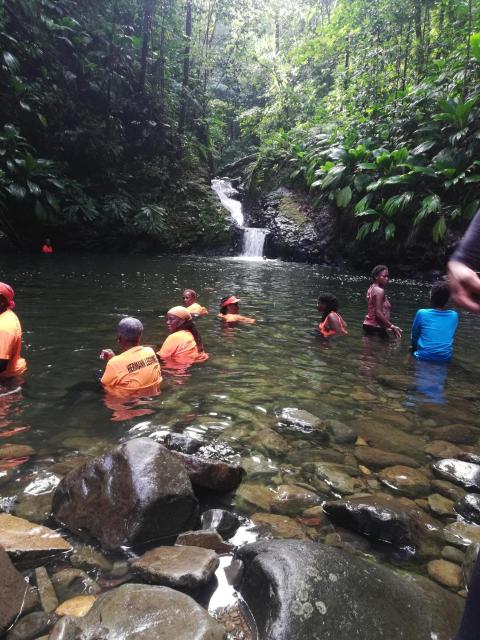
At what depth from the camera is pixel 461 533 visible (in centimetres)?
274

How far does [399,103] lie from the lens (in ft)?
65.3

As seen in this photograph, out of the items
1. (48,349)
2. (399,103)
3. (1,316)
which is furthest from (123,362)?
(399,103)

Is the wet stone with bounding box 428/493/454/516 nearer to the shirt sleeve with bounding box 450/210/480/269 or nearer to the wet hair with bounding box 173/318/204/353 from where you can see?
the shirt sleeve with bounding box 450/210/480/269

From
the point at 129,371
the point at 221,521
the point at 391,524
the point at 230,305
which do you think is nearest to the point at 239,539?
the point at 221,521

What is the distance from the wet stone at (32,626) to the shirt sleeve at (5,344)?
335 centimetres

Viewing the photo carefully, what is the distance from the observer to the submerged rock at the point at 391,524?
2.62 meters

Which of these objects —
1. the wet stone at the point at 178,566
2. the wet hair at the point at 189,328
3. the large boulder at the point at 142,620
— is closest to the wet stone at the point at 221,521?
the wet stone at the point at 178,566

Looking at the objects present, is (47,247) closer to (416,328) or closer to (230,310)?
(230,310)

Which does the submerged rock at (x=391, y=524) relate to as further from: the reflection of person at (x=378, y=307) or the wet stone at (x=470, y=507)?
the reflection of person at (x=378, y=307)

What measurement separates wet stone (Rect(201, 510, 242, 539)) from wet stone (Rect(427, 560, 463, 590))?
1137 millimetres

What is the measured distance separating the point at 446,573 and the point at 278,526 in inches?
38.3

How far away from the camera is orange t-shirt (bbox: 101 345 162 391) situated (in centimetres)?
486

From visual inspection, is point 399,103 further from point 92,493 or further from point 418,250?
point 92,493

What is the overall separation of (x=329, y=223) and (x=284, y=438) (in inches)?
718
